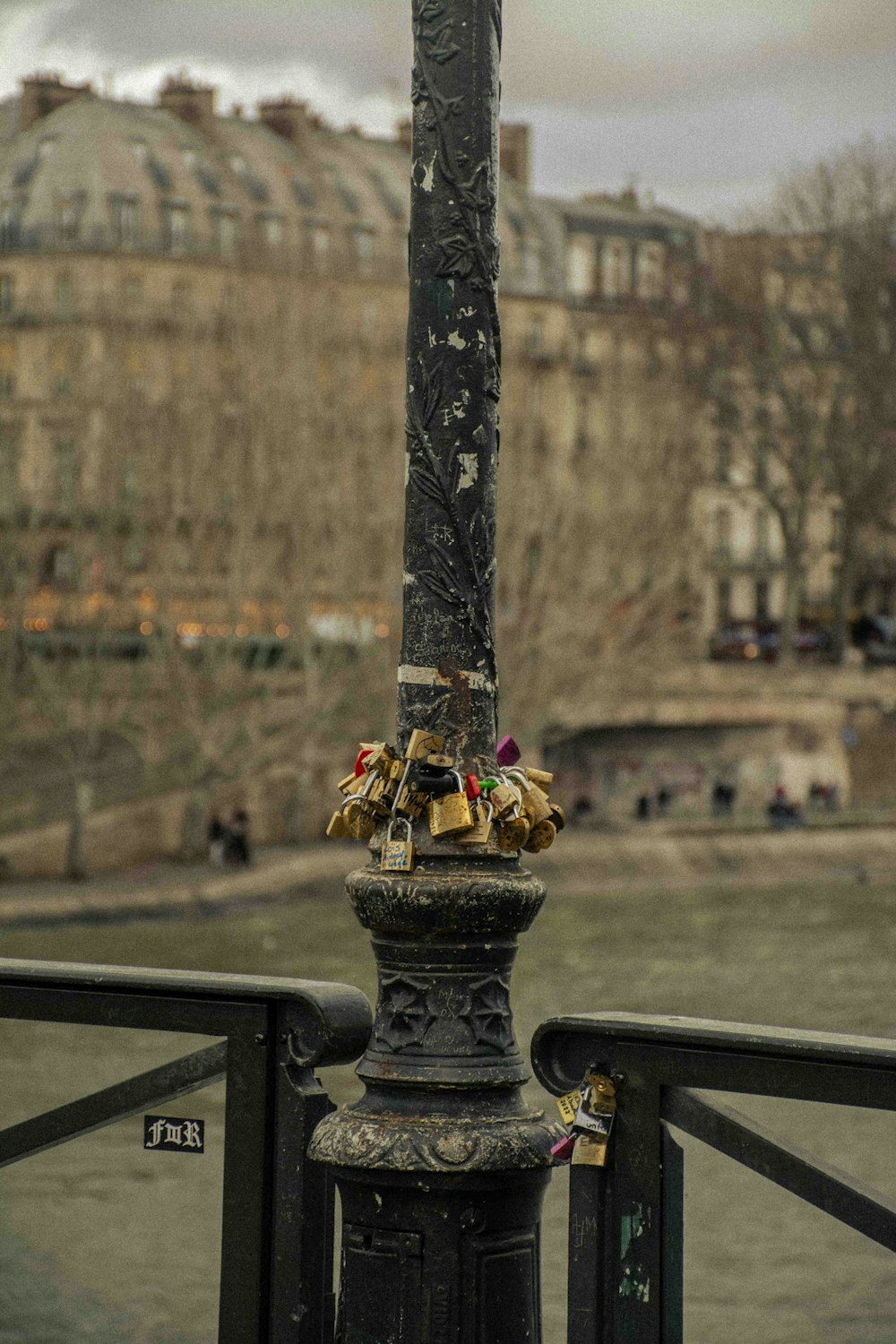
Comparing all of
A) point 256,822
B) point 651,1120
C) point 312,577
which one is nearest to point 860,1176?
point 651,1120

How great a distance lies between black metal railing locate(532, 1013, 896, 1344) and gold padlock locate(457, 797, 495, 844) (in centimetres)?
40

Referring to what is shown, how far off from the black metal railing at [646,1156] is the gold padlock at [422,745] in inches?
23.0

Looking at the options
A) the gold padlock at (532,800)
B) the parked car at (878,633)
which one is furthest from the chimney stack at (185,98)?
the gold padlock at (532,800)

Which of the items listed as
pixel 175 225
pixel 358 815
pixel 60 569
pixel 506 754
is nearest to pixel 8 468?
pixel 60 569

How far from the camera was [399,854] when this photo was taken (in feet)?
15.2

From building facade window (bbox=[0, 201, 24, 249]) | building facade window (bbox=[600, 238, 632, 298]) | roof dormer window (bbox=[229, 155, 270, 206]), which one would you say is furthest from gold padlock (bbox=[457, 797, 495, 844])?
building facade window (bbox=[600, 238, 632, 298])

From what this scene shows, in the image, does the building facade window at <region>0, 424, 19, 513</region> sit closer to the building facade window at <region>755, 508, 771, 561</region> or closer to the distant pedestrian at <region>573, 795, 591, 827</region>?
the distant pedestrian at <region>573, 795, 591, 827</region>

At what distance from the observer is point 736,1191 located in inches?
188

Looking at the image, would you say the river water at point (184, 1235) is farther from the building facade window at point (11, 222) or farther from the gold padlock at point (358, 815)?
the building facade window at point (11, 222)

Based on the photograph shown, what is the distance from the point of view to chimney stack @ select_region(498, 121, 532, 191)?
7769cm

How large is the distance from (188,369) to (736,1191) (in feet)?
137

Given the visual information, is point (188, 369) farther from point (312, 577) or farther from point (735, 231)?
point (735, 231)

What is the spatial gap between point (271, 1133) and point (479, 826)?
0.69 metres

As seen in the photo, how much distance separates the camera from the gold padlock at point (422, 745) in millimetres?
4684
